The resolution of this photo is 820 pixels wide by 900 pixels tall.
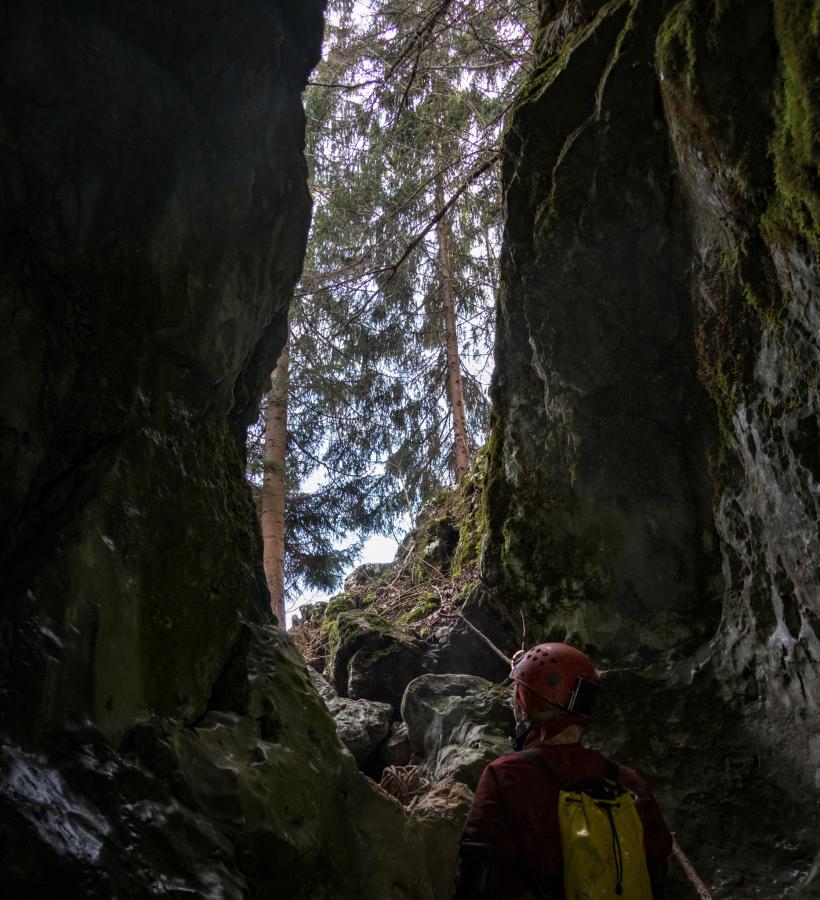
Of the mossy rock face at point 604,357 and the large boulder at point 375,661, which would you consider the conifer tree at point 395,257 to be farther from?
the large boulder at point 375,661

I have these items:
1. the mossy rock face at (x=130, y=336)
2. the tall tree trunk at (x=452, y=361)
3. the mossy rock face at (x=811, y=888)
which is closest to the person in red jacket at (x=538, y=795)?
the mossy rock face at (x=811, y=888)

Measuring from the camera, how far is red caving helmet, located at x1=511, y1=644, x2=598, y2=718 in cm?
366

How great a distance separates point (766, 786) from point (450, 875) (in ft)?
7.51

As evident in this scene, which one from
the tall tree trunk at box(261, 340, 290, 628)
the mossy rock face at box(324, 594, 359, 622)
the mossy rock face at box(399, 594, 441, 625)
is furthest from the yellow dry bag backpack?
the mossy rock face at box(324, 594, 359, 622)

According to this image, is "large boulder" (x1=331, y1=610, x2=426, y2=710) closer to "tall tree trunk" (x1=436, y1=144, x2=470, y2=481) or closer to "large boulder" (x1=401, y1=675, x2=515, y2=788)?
"large boulder" (x1=401, y1=675, x2=515, y2=788)

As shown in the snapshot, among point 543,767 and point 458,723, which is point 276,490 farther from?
point 543,767

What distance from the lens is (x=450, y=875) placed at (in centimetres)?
454

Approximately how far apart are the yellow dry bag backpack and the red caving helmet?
0.42 meters

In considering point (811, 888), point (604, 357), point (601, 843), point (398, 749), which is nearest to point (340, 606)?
point (398, 749)

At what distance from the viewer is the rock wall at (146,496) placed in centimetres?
300

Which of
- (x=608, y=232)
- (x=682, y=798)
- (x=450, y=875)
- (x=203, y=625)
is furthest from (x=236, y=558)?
(x=608, y=232)

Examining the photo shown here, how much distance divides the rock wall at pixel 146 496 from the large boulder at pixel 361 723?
2089 millimetres

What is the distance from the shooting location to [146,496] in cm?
395

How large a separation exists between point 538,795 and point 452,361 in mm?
10661
